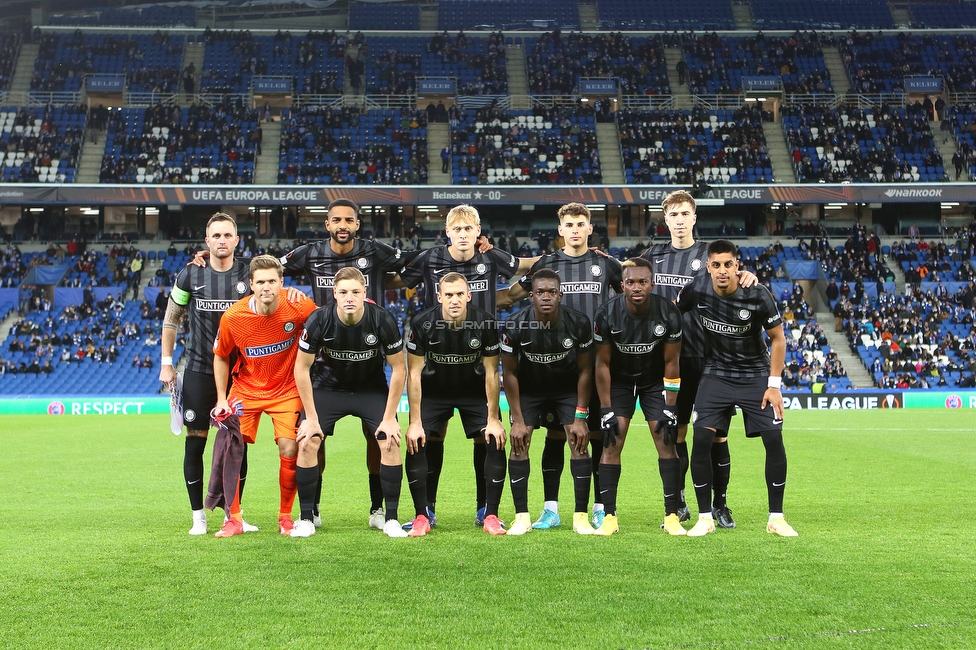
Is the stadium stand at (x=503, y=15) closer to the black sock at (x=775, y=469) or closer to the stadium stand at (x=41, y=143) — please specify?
the stadium stand at (x=41, y=143)

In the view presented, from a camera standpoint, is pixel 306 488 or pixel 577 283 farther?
pixel 577 283

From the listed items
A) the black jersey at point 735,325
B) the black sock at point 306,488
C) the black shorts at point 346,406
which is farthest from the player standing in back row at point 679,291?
the black sock at point 306,488

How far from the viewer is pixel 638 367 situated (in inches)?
272

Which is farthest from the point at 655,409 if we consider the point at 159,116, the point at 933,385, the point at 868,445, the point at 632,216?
the point at 159,116

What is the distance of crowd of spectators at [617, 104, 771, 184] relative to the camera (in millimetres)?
36562

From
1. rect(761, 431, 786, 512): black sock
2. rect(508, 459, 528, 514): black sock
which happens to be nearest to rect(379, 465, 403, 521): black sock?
rect(508, 459, 528, 514): black sock

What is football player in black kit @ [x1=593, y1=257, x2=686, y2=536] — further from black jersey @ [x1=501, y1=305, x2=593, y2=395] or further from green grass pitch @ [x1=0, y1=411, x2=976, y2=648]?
green grass pitch @ [x1=0, y1=411, x2=976, y2=648]

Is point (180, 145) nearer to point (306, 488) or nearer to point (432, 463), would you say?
point (432, 463)

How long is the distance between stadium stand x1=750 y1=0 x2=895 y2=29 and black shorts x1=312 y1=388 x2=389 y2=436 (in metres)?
44.0

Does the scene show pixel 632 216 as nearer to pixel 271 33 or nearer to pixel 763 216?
pixel 763 216

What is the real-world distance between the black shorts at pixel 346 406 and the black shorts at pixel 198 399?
855mm

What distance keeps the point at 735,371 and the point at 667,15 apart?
141 feet

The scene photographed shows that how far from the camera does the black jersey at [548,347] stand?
6812mm

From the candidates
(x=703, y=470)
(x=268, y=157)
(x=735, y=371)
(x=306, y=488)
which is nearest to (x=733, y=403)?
(x=735, y=371)
